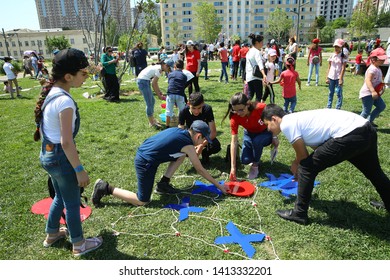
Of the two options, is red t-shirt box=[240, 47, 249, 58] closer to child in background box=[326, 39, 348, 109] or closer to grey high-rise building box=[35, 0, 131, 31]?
grey high-rise building box=[35, 0, 131, 31]

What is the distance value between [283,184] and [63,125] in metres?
2.83

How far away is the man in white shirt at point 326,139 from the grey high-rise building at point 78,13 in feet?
33.3

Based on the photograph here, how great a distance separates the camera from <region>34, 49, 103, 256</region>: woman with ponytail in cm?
212

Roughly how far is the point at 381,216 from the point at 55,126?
3293mm

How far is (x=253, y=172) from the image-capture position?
4.18 meters

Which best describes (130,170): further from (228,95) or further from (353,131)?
(228,95)

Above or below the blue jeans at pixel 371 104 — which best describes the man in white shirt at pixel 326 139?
above

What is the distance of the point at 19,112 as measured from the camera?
357 inches

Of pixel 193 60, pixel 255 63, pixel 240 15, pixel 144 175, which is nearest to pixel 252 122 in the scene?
pixel 144 175

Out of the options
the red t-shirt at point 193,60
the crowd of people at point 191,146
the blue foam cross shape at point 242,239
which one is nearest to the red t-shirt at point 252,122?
the crowd of people at point 191,146

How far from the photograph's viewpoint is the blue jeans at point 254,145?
4.18 m

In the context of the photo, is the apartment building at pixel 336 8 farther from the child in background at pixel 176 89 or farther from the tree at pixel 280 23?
the child in background at pixel 176 89

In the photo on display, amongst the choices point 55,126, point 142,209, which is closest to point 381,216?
point 142,209
